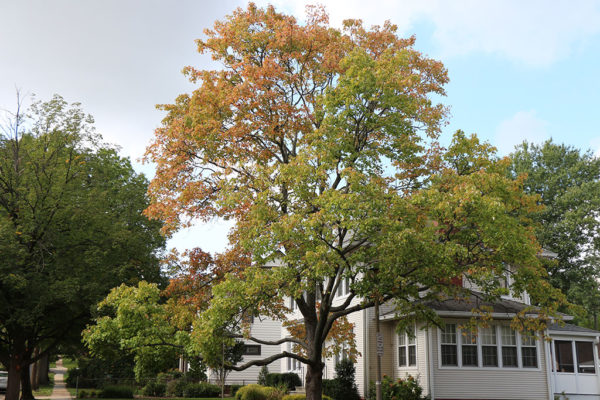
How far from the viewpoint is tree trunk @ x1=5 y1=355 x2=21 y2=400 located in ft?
87.1

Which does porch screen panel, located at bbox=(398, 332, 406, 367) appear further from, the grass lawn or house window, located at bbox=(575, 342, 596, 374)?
the grass lawn

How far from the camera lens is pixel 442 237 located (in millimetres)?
16703

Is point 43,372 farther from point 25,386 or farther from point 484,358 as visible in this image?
point 484,358

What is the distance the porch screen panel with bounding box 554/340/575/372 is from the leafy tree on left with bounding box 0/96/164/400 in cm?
2069

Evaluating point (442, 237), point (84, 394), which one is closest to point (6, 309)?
point (84, 394)

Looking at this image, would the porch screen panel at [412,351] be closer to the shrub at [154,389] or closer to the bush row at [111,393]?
the bush row at [111,393]

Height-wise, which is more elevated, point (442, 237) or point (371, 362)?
point (442, 237)

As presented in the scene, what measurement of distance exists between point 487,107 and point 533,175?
25.3 metres

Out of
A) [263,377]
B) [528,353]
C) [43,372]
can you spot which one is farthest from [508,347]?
[43,372]

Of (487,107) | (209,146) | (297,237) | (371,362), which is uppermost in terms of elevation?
(487,107)

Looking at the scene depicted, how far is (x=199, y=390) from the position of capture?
112ft

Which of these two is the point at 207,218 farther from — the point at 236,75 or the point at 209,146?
the point at 236,75

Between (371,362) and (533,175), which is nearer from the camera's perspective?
(371,362)

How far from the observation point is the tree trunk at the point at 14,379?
26547 mm
